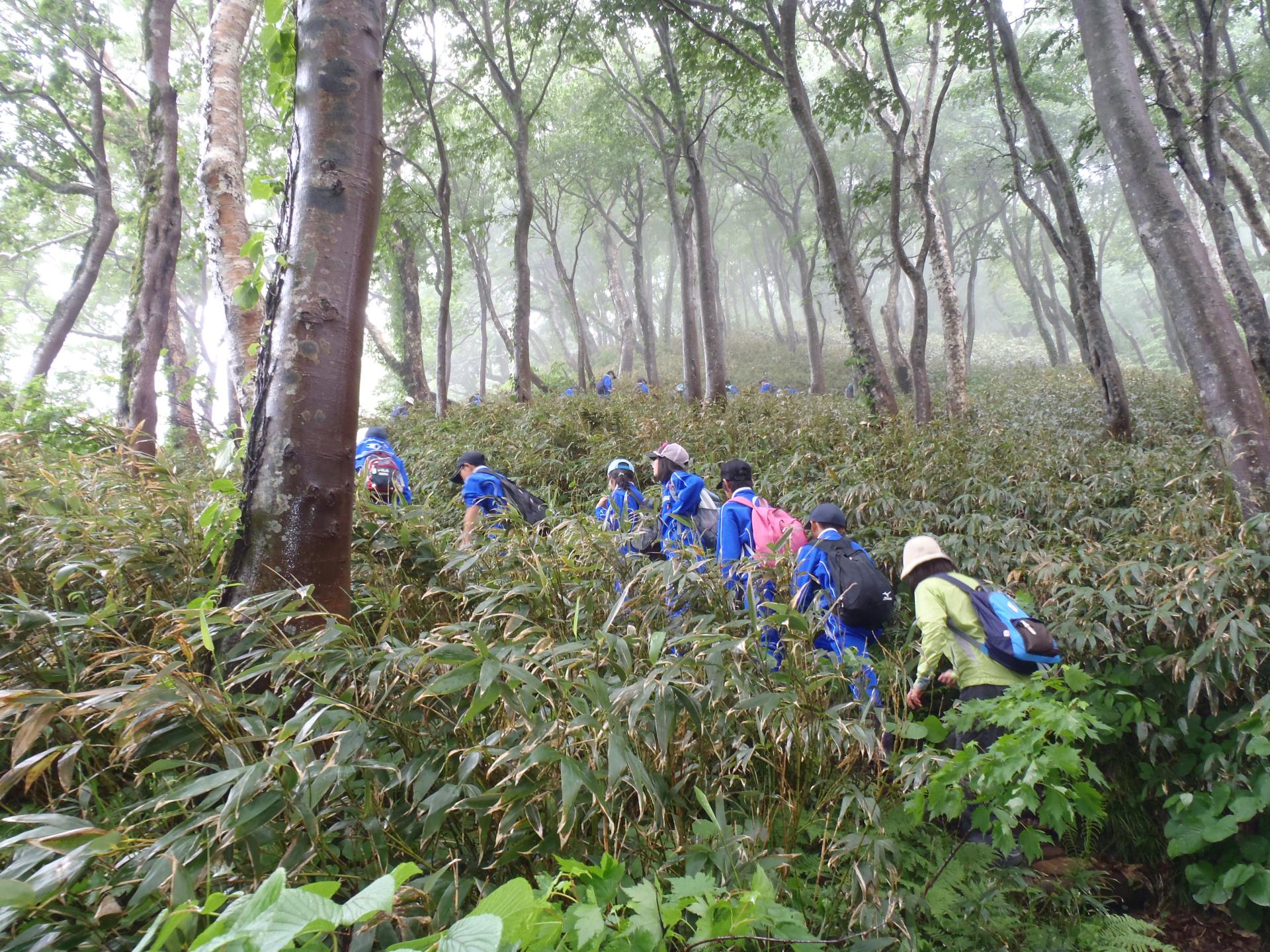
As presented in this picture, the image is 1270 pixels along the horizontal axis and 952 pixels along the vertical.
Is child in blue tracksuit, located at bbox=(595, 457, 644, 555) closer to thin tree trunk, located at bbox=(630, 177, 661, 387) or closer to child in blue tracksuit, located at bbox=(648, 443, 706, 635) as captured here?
child in blue tracksuit, located at bbox=(648, 443, 706, 635)

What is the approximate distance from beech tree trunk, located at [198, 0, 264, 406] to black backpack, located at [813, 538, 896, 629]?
16.4 feet

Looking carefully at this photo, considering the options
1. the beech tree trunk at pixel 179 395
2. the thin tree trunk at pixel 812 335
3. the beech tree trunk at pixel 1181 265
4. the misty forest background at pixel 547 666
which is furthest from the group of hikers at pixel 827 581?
the thin tree trunk at pixel 812 335

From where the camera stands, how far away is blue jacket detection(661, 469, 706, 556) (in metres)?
4.13

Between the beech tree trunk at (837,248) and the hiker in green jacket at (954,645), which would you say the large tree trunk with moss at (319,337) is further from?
the beech tree trunk at (837,248)

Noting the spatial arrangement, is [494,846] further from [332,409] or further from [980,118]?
[980,118]

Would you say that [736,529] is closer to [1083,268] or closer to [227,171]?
[227,171]

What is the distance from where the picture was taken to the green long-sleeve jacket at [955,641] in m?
3.14

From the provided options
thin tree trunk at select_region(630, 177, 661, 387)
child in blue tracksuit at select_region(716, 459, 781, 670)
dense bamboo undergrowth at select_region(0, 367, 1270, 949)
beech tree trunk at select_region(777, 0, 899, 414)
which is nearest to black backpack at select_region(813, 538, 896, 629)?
dense bamboo undergrowth at select_region(0, 367, 1270, 949)

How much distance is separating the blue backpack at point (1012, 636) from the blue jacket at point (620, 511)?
180cm

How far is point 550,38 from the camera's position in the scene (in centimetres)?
1402

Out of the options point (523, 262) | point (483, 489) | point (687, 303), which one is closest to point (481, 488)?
point (483, 489)

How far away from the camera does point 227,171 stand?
5.54 metres

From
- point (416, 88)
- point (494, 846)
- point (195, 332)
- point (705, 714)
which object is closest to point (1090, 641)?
point (705, 714)

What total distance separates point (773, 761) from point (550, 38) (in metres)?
16.3
